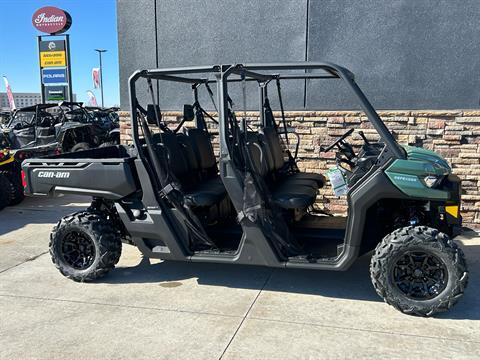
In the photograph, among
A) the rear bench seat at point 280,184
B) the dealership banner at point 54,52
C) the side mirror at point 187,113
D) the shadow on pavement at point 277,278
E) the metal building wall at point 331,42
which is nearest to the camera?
the rear bench seat at point 280,184

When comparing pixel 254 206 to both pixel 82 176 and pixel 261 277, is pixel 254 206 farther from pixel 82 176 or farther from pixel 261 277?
pixel 82 176

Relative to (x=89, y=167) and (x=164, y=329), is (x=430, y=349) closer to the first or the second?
(x=164, y=329)

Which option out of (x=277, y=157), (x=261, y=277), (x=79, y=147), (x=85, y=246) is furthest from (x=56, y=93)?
(x=261, y=277)

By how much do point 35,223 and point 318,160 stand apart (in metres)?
4.13

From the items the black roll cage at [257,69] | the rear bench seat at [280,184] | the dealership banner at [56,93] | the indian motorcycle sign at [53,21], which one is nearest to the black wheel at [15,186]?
the black roll cage at [257,69]

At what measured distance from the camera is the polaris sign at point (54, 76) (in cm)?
Result: 1316

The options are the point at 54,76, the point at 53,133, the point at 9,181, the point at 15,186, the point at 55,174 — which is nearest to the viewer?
the point at 55,174

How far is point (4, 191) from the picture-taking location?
24.1 ft

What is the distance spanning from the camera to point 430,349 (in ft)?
10.00

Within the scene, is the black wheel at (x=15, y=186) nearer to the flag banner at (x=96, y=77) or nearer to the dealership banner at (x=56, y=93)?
the dealership banner at (x=56, y=93)

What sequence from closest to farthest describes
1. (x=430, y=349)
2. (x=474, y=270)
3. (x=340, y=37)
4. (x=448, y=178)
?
(x=430, y=349), (x=448, y=178), (x=474, y=270), (x=340, y=37)

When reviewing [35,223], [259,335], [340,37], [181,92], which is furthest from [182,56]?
[259,335]

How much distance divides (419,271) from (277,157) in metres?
1.95

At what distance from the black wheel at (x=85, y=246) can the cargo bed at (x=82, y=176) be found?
0.28m
